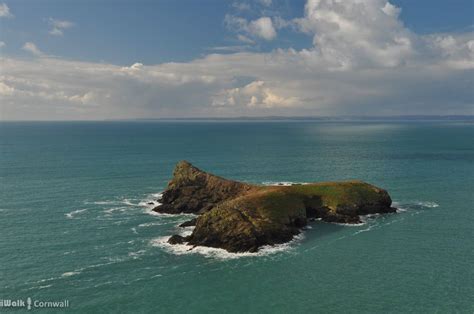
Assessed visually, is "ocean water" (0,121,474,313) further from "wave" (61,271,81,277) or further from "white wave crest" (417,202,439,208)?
"white wave crest" (417,202,439,208)

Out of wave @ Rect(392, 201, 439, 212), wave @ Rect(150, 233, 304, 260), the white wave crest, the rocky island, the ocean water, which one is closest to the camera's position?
the ocean water

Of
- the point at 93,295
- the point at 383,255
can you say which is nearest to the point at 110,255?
the point at 93,295

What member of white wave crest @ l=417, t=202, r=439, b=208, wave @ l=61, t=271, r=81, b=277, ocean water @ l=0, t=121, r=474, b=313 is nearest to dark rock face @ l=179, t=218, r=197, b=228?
ocean water @ l=0, t=121, r=474, b=313

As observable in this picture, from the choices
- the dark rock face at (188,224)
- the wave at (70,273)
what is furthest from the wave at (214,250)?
the wave at (70,273)

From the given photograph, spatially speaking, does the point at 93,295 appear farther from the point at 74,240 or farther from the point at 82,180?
the point at 82,180

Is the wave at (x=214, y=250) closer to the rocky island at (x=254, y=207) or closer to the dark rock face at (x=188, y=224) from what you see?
the rocky island at (x=254, y=207)

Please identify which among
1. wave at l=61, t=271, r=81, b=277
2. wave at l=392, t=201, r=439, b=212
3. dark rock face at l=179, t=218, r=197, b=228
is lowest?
wave at l=61, t=271, r=81, b=277

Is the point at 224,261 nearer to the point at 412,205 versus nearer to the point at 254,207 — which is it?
the point at 254,207

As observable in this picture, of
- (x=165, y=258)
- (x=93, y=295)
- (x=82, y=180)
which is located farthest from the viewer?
(x=82, y=180)
